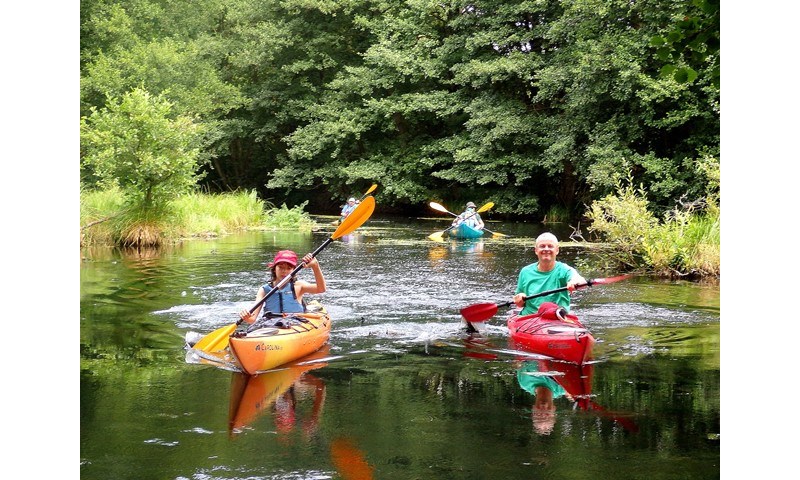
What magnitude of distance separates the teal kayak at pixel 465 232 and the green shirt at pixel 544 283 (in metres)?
11.4

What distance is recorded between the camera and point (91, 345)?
7598 mm

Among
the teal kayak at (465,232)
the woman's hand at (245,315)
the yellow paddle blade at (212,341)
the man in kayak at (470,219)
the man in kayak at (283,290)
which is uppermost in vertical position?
the man in kayak at (470,219)

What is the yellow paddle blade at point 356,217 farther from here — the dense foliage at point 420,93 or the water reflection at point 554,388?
the dense foliage at point 420,93

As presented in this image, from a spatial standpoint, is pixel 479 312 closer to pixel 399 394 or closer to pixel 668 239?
pixel 399 394

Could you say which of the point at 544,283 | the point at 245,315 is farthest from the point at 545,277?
the point at 245,315

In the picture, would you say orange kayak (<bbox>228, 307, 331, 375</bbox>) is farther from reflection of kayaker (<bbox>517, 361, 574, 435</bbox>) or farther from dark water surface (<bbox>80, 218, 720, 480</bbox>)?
reflection of kayaker (<bbox>517, 361, 574, 435</bbox>)

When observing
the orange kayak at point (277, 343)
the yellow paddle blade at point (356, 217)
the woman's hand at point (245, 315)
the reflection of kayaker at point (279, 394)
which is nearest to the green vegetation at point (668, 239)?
the yellow paddle blade at point (356, 217)

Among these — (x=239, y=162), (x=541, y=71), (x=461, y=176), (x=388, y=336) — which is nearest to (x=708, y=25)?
(x=388, y=336)

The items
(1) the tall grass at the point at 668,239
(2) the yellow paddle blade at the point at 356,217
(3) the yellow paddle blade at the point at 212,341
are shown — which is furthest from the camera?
(1) the tall grass at the point at 668,239

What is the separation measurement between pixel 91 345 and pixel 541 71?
18.5 metres

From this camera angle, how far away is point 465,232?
62.9ft

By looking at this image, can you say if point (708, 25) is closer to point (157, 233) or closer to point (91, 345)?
point (91, 345)

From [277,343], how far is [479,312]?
7.65ft

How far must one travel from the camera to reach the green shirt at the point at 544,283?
749 cm
